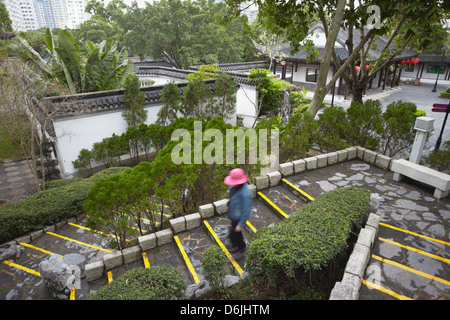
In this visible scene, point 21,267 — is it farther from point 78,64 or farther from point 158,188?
point 78,64

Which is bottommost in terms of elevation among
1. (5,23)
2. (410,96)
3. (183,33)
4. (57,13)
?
(410,96)

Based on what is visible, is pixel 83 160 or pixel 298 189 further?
pixel 83 160

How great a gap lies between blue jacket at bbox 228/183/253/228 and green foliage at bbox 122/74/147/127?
8.30 m

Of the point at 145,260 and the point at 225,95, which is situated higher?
the point at 225,95

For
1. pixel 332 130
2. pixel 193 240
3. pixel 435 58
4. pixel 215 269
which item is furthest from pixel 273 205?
pixel 435 58

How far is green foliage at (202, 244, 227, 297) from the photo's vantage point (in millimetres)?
4188

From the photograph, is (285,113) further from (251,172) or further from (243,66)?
(251,172)

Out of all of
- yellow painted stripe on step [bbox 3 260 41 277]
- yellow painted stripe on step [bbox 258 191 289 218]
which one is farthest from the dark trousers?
yellow painted stripe on step [bbox 3 260 41 277]

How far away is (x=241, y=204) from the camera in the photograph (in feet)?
17.0

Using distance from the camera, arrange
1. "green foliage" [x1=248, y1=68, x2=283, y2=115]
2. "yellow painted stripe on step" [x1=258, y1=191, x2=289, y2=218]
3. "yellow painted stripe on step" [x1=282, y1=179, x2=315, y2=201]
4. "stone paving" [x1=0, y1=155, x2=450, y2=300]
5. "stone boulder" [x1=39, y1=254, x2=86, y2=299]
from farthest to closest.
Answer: "green foliage" [x1=248, y1=68, x2=283, y2=115], "yellow painted stripe on step" [x1=282, y1=179, x2=315, y2=201], "yellow painted stripe on step" [x1=258, y1=191, x2=289, y2=218], "stone boulder" [x1=39, y1=254, x2=86, y2=299], "stone paving" [x1=0, y1=155, x2=450, y2=300]

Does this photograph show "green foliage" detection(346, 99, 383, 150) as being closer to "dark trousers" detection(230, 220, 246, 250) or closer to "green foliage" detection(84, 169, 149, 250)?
"dark trousers" detection(230, 220, 246, 250)

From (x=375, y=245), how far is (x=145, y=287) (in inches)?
158

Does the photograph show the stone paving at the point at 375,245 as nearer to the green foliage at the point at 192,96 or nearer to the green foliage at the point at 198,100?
the green foliage at the point at 198,100
